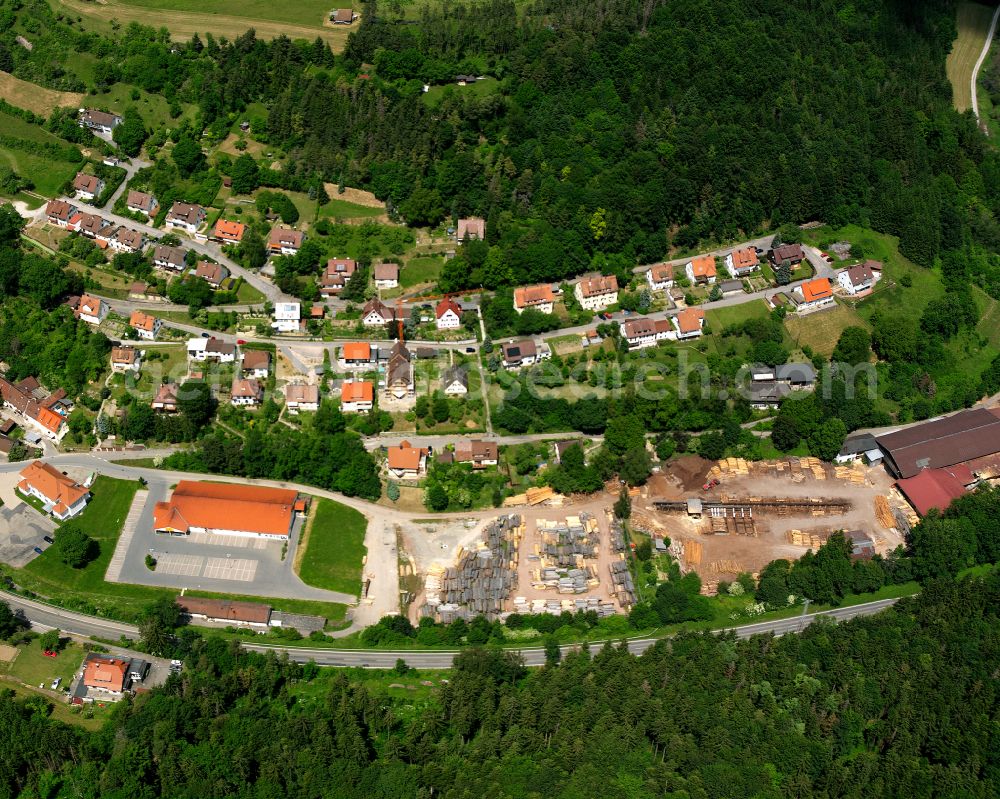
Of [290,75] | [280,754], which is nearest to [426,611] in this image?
[280,754]

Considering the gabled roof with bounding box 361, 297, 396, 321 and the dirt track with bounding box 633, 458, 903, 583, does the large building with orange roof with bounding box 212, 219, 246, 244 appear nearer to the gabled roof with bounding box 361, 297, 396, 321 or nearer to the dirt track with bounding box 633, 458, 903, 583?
the gabled roof with bounding box 361, 297, 396, 321

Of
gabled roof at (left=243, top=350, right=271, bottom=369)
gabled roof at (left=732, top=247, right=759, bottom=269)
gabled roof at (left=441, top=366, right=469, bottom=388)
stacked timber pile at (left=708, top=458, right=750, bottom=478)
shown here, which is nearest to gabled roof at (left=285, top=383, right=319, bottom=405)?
gabled roof at (left=243, top=350, right=271, bottom=369)

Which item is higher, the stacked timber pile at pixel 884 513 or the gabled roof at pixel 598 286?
the gabled roof at pixel 598 286

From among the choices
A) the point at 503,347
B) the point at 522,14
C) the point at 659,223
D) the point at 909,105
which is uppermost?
the point at 522,14

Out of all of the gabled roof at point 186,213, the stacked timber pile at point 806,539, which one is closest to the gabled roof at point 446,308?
the gabled roof at point 186,213

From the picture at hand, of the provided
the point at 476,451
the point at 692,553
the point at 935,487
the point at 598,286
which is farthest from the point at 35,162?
the point at 935,487

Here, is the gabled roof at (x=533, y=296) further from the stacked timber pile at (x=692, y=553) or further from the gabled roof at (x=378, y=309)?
the stacked timber pile at (x=692, y=553)

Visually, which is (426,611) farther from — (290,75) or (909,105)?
(909,105)
